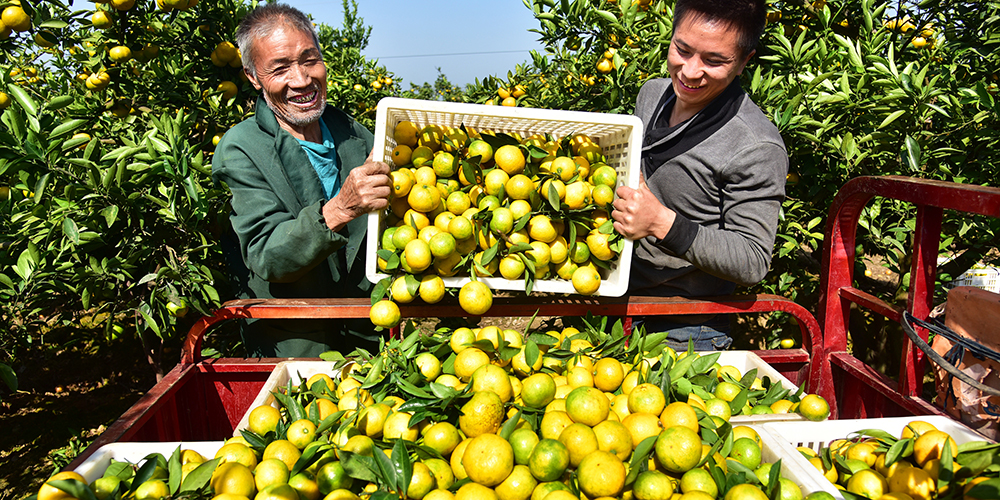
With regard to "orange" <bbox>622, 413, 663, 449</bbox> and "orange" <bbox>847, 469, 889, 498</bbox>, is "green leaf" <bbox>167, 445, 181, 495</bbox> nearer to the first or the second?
"orange" <bbox>622, 413, 663, 449</bbox>

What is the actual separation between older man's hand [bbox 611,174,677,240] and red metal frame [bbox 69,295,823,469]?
38cm

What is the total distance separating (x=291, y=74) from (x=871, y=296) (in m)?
2.35

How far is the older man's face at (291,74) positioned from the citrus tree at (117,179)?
392mm

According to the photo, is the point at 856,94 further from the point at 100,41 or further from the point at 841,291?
the point at 100,41

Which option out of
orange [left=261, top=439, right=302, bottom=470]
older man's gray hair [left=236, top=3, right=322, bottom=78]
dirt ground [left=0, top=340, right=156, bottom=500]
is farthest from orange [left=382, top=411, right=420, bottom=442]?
dirt ground [left=0, top=340, right=156, bottom=500]

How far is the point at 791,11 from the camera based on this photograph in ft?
11.1

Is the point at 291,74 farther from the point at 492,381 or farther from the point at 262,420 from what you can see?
the point at 492,381

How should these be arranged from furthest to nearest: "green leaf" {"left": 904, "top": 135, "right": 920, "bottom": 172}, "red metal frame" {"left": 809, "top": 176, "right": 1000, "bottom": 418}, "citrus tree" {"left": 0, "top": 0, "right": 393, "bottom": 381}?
"green leaf" {"left": 904, "top": 135, "right": 920, "bottom": 172}, "citrus tree" {"left": 0, "top": 0, "right": 393, "bottom": 381}, "red metal frame" {"left": 809, "top": 176, "right": 1000, "bottom": 418}

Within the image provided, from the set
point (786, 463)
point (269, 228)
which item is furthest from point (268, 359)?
point (786, 463)

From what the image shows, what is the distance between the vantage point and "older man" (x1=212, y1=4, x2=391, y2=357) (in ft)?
6.20

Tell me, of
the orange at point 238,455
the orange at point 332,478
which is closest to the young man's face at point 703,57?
the orange at point 332,478

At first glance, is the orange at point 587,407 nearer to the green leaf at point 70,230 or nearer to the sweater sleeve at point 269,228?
the sweater sleeve at point 269,228

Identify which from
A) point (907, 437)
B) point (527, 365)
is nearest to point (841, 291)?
point (907, 437)

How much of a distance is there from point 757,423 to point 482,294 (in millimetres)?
850
